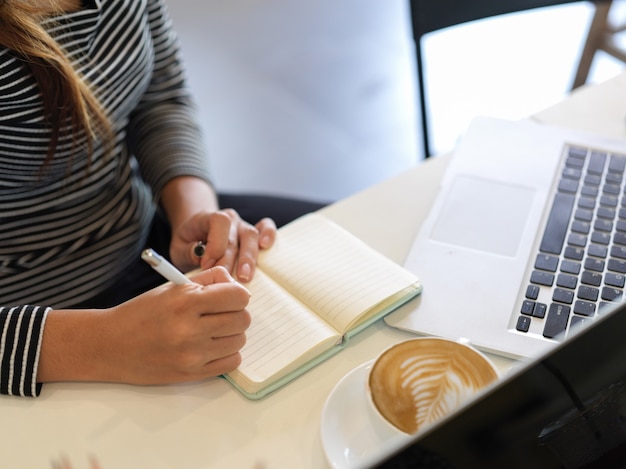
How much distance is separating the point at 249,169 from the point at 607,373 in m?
1.67

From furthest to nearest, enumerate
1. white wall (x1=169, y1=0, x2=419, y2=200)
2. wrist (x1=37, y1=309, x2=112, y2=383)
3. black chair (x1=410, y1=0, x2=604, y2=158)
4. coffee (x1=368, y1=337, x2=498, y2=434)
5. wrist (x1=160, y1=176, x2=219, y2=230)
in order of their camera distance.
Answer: white wall (x1=169, y1=0, x2=419, y2=200) → black chair (x1=410, y1=0, x2=604, y2=158) → wrist (x1=160, y1=176, x2=219, y2=230) → wrist (x1=37, y1=309, x2=112, y2=383) → coffee (x1=368, y1=337, x2=498, y2=434)

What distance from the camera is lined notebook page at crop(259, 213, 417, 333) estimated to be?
705 mm

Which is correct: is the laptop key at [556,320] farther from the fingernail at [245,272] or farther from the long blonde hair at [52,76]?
the long blonde hair at [52,76]

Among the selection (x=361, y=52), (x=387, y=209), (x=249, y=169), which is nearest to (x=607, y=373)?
(x=387, y=209)

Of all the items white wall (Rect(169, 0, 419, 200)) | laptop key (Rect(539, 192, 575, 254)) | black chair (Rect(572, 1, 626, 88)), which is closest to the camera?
laptop key (Rect(539, 192, 575, 254))

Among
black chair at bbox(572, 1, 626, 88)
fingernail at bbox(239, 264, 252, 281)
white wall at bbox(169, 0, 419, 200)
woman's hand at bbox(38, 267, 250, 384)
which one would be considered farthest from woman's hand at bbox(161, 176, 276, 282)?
black chair at bbox(572, 1, 626, 88)

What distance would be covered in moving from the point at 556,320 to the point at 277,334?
11.2 inches

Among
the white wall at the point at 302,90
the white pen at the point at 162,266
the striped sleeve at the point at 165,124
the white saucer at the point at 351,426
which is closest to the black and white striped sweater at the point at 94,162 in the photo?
the striped sleeve at the point at 165,124

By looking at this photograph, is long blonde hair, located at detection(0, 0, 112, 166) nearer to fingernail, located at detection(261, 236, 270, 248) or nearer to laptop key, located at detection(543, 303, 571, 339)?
fingernail, located at detection(261, 236, 270, 248)

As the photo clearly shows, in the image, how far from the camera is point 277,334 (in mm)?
685

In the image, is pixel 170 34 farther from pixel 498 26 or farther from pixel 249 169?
pixel 498 26

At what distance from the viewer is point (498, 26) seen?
2596mm

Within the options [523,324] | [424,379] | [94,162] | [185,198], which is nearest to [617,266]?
[523,324]

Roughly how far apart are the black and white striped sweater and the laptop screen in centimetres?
54
